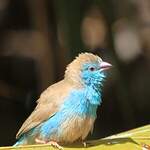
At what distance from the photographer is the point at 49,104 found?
5578 millimetres

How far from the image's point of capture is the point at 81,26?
8.20m

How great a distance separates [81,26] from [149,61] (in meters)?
1.74

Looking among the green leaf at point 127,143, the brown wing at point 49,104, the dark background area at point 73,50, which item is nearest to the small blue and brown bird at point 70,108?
the brown wing at point 49,104

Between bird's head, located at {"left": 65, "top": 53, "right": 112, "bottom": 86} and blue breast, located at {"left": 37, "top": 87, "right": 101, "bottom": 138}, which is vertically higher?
bird's head, located at {"left": 65, "top": 53, "right": 112, "bottom": 86}

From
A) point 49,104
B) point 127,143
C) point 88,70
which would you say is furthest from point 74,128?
point 127,143

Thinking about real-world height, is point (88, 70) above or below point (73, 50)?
below

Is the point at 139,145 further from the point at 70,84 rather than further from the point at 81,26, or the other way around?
the point at 81,26

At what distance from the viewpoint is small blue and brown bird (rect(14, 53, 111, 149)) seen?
17.6 ft

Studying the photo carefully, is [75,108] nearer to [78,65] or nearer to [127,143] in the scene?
[78,65]

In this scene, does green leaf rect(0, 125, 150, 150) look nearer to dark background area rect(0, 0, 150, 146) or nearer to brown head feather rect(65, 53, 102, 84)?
brown head feather rect(65, 53, 102, 84)

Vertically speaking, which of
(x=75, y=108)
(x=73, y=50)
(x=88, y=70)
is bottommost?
(x=75, y=108)

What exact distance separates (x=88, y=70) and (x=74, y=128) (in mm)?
550

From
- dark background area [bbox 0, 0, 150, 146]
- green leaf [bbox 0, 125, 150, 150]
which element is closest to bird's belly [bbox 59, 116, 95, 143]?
green leaf [bbox 0, 125, 150, 150]

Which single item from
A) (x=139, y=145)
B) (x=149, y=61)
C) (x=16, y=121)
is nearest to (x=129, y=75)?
(x=149, y=61)
